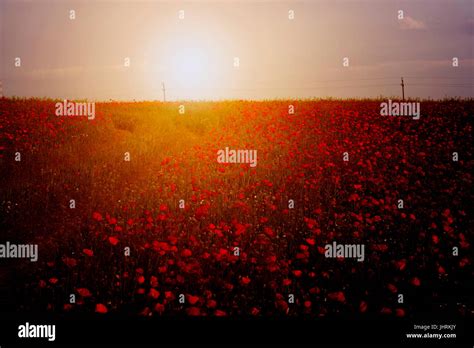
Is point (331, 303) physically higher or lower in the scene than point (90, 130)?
lower

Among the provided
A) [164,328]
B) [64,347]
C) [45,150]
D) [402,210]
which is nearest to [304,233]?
[402,210]

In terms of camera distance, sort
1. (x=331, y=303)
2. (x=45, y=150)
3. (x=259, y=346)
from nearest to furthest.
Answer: (x=259, y=346) → (x=331, y=303) → (x=45, y=150)

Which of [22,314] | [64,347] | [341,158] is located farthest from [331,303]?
[341,158]

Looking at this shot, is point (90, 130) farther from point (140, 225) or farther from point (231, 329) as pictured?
point (231, 329)

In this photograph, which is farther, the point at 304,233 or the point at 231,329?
the point at 304,233

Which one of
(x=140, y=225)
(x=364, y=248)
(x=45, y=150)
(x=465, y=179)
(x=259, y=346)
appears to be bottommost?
(x=259, y=346)

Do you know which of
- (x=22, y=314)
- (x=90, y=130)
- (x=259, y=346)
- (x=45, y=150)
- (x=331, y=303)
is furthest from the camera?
(x=90, y=130)
